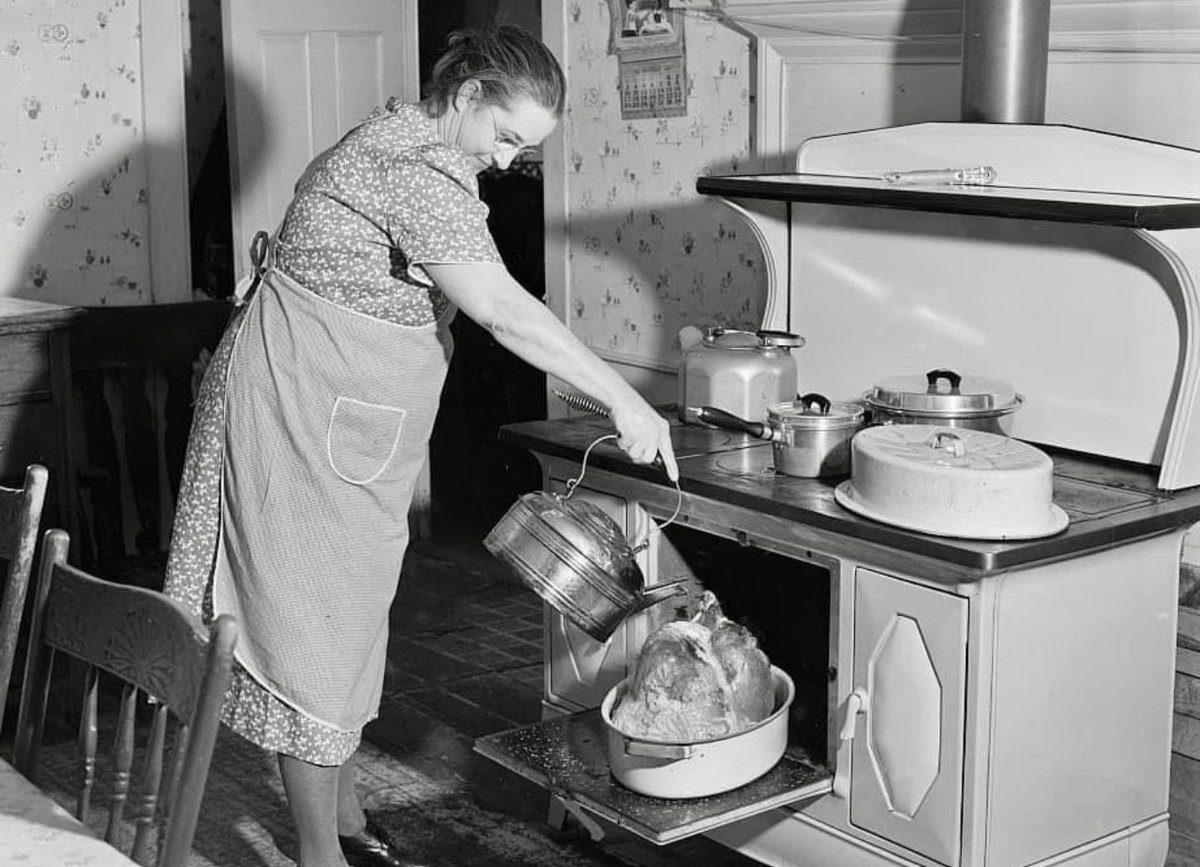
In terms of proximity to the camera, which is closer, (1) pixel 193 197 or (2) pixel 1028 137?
(2) pixel 1028 137

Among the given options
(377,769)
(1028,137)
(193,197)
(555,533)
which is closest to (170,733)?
(377,769)

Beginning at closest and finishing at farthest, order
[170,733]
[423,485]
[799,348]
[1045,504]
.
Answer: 1. [1045,504]
2. [799,348]
3. [170,733]
4. [423,485]

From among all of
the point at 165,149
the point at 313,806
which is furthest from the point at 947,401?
the point at 165,149

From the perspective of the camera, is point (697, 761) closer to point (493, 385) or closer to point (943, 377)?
point (943, 377)

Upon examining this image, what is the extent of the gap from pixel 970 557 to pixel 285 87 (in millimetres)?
3505

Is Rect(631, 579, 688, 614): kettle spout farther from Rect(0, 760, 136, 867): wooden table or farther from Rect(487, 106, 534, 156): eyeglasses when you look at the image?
Rect(0, 760, 136, 867): wooden table

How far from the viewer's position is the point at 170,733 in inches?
153

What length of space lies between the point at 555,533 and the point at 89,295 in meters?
2.63

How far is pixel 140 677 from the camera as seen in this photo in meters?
1.70

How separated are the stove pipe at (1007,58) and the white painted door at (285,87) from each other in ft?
9.01

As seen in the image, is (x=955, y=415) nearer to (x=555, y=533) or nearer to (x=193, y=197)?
(x=555, y=533)

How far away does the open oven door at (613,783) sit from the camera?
255 centimetres

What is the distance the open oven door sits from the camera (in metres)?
2.55

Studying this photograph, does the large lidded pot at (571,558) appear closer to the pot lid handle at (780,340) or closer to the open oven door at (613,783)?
the open oven door at (613,783)
